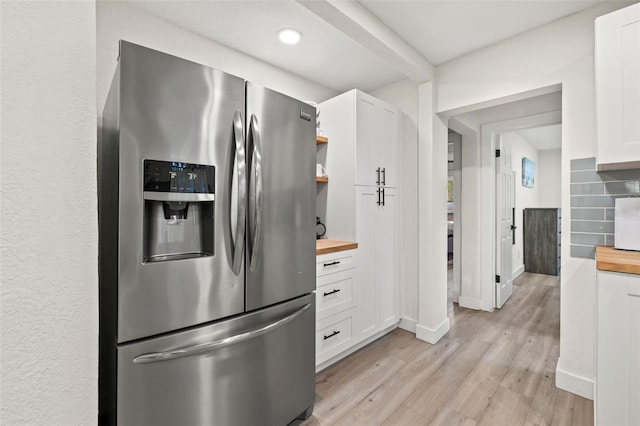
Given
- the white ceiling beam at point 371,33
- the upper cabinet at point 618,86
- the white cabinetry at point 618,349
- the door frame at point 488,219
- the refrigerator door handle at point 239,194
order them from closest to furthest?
1. the white cabinetry at point 618,349
2. the refrigerator door handle at point 239,194
3. the upper cabinet at point 618,86
4. the white ceiling beam at point 371,33
5. the door frame at point 488,219

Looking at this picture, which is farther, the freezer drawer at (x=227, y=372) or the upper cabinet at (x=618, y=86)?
the upper cabinet at (x=618, y=86)

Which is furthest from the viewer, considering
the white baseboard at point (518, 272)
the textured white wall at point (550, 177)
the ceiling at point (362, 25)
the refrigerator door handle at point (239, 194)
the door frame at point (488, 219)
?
the textured white wall at point (550, 177)

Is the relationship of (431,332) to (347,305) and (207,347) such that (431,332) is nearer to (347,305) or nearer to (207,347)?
(347,305)

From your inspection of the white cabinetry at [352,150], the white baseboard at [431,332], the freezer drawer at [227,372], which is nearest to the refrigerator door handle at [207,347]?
the freezer drawer at [227,372]

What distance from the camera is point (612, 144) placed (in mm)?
1601

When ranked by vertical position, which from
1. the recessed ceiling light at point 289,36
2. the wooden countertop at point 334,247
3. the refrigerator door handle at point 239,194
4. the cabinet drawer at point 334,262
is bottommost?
the cabinet drawer at point 334,262

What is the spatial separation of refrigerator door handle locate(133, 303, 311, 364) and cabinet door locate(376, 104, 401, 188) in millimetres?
1714

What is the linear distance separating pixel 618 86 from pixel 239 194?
2.07 metres

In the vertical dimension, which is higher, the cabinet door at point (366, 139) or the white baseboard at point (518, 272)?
the cabinet door at point (366, 139)

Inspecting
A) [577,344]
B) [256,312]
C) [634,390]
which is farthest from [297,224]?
[577,344]

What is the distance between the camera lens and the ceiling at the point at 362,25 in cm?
186

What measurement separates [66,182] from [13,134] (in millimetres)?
124

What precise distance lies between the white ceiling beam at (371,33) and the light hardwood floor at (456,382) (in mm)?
2406

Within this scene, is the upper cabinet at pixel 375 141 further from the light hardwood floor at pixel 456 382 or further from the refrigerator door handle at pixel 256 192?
the light hardwood floor at pixel 456 382
